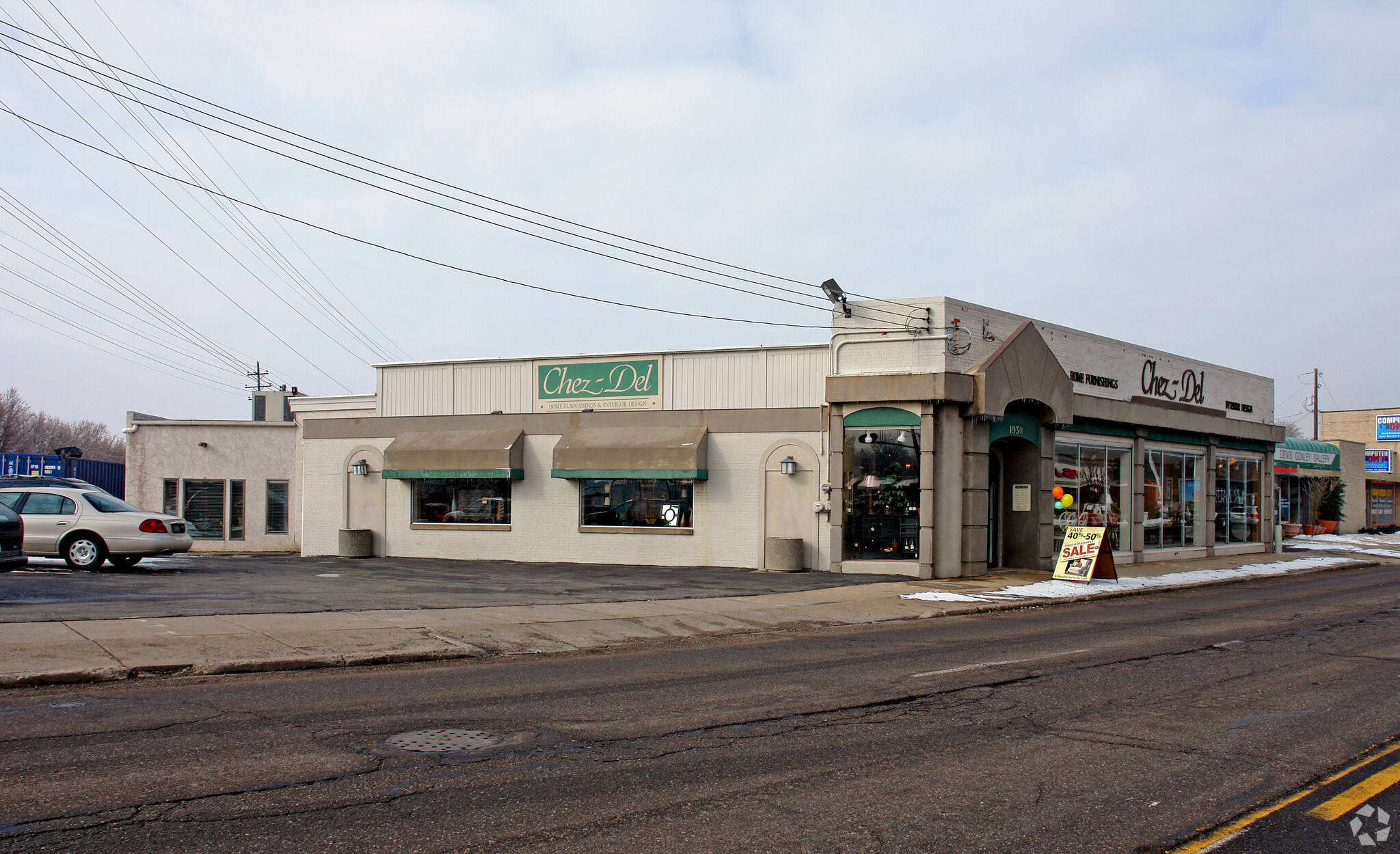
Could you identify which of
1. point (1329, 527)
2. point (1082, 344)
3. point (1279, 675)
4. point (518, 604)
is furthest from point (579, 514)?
point (1329, 527)

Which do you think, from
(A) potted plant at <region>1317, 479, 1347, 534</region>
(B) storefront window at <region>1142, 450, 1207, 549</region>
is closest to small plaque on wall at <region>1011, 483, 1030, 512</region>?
(B) storefront window at <region>1142, 450, 1207, 549</region>

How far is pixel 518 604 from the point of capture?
598 inches

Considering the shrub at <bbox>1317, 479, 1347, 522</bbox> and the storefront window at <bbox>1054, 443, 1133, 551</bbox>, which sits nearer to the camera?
the storefront window at <bbox>1054, 443, 1133, 551</bbox>

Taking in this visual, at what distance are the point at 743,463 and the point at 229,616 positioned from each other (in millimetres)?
12597

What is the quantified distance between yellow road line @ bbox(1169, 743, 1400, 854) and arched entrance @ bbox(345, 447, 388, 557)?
78.7 feet

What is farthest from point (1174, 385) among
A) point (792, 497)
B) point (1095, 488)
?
point (792, 497)

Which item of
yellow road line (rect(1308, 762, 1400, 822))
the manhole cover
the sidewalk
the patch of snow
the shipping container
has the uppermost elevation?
the shipping container

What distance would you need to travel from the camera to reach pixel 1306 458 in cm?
4156

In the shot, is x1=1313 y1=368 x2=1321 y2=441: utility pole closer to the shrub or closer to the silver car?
the shrub

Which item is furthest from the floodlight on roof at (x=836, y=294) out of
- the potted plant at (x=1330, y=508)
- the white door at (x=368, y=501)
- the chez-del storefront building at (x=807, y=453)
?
the potted plant at (x=1330, y=508)

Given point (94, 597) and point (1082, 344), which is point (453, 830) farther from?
point (1082, 344)

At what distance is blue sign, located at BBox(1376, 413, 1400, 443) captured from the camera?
5562 cm

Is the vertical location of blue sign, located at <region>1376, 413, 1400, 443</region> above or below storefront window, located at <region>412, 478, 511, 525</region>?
above

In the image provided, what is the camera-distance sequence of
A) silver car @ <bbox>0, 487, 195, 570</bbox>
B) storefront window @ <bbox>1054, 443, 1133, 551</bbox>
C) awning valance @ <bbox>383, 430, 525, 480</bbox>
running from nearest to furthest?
silver car @ <bbox>0, 487, 195, 570</bbox> < storefront window @ <bbox>1054, 443, 1133, 551</bbox> < awning valance @ <bbox>383, 430, 525, 480</bbox>
